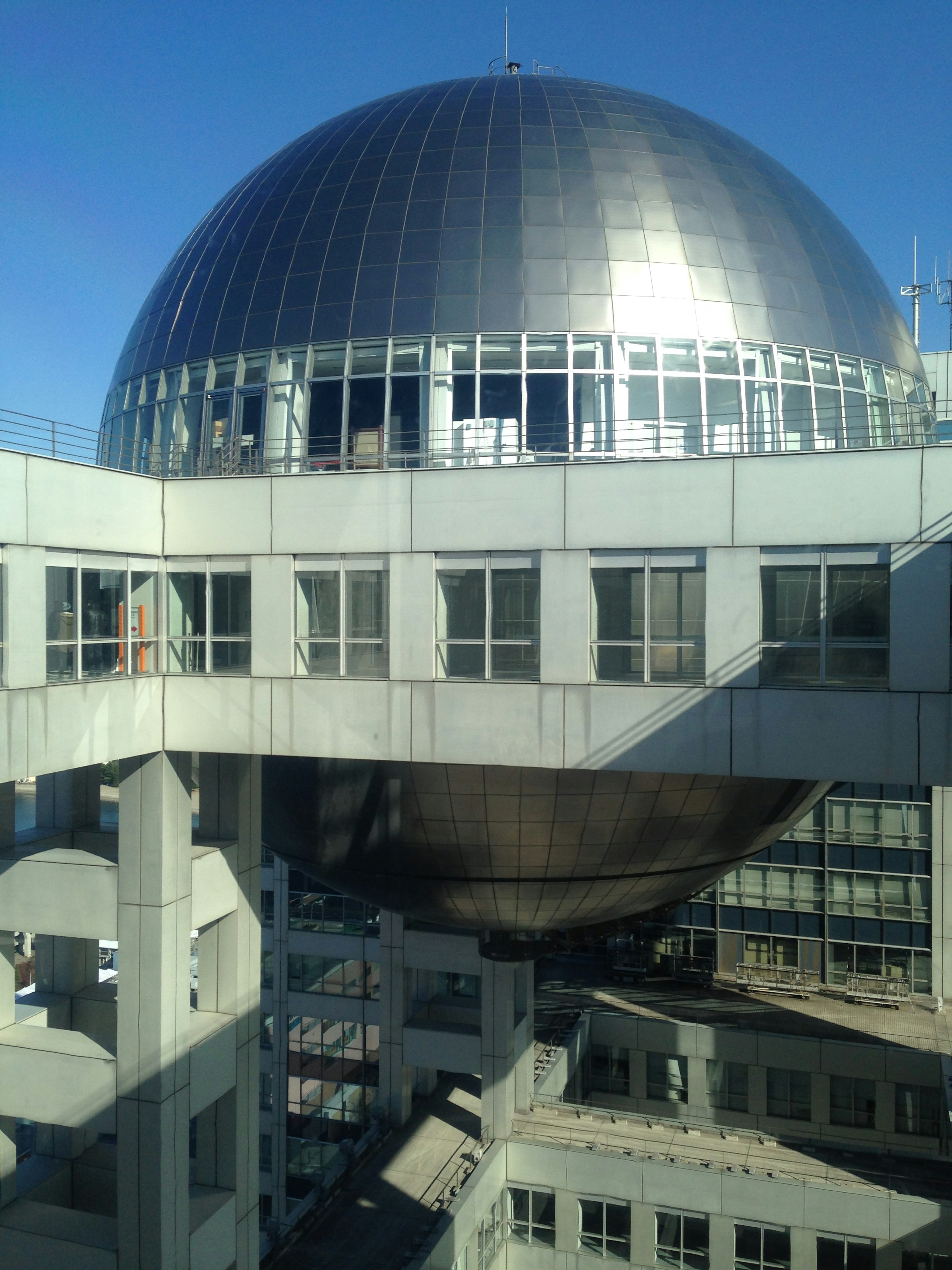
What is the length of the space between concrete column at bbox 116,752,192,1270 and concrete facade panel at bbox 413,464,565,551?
6.14 metres

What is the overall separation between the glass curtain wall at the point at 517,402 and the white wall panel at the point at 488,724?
14.1 feet

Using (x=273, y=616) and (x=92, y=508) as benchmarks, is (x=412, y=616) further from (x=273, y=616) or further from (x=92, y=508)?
(x=92, y=508)

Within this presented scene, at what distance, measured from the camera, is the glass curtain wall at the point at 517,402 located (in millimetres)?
18281

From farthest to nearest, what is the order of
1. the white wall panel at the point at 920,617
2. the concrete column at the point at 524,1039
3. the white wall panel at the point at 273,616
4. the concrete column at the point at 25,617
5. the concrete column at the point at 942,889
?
1. the concrete column at the point at 942,889
2. the concrete column at the point at 524,1039
3. the white wall panel at the point at 273,616
4. the concrete column at the point at 25,617
5. the white wall panel at the point at 920,617

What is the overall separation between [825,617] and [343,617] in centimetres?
759

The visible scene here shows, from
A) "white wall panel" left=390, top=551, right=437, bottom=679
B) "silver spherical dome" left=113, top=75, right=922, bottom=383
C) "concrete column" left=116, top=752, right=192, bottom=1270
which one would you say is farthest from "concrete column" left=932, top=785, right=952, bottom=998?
"concrete column" left=116, top=752, right=192, bottom=1270

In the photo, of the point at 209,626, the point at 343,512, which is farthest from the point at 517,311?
the point at 209,626

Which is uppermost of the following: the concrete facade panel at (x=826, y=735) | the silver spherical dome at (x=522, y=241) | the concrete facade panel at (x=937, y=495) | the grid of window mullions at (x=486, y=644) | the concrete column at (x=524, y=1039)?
the silver spherical dome at (x=522, y=241)

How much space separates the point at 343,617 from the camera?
17.0 metres

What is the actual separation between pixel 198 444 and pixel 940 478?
1381 cm

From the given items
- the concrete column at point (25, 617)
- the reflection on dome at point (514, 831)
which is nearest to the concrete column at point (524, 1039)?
the reflection on dome at point (514, 831)

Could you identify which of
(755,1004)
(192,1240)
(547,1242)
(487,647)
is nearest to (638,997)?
(755,1004)

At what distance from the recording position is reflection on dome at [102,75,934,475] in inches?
725

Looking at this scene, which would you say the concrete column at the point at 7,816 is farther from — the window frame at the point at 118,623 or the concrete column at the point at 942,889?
the concrete column at the point at 942,889
